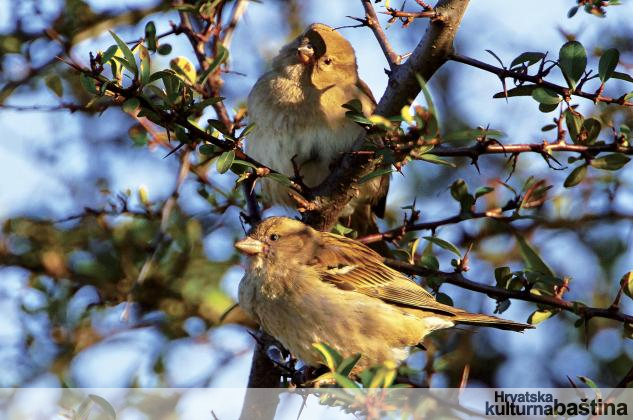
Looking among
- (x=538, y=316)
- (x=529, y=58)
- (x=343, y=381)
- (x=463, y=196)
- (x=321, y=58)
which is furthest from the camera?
(x=321, y=58)

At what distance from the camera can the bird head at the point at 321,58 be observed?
4.40 m

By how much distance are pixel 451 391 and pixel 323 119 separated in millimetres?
1669

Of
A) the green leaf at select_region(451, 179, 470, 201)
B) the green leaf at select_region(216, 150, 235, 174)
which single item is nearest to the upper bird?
the green leaf at select_region(451, 179, 470, 201)

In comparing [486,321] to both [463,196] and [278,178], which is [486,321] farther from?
[278,178]

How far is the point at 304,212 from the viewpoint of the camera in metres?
3.33

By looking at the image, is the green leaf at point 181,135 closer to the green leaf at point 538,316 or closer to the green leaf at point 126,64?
the green leaf at point 126,64

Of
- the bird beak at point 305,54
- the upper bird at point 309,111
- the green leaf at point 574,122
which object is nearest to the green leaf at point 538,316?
the green leaf at point 574,122

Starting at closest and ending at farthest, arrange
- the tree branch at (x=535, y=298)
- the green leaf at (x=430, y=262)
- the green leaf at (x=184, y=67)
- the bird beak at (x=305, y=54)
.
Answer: the tree branch at (x=535, y=298), the green leaf at (x=430, y=262), the green leaf at (x=184, y=67), the bird beak at (x=305, y=54)

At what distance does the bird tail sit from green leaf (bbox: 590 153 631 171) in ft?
2.03

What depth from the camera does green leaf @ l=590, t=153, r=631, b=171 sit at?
2807mm

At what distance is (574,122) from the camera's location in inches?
109

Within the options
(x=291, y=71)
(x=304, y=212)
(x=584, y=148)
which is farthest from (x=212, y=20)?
(x=584, y=148)

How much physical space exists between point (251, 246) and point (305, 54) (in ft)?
4.67

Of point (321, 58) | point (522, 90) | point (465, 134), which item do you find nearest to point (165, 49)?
point (321, 58)
